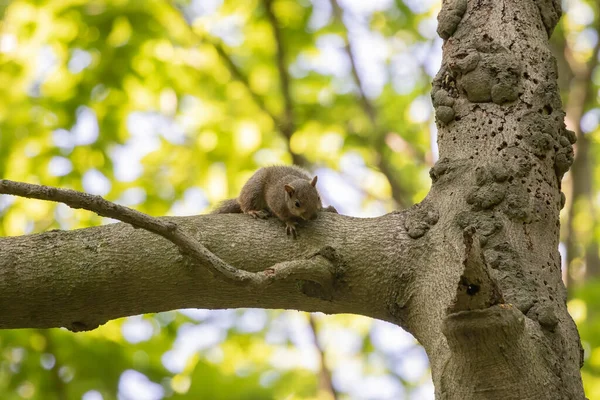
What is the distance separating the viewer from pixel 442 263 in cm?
233

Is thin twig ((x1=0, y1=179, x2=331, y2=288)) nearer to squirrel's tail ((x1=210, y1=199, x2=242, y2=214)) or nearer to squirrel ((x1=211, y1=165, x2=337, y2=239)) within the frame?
squirrel ((x1=211, y1=165, x2=337, y2=239))

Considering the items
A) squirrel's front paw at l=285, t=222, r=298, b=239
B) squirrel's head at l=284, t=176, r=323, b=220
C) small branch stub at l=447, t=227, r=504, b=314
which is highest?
squirrel's head at l=284, t=176, r=323, b=220

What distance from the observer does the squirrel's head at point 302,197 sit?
347cm

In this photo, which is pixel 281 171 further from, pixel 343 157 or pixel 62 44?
pixel 343 157

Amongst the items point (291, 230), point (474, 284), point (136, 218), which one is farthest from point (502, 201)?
point (136, 218)

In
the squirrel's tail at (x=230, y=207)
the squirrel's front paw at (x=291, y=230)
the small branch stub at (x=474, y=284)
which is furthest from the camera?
the squirrel's tail at (x=230, y=207)

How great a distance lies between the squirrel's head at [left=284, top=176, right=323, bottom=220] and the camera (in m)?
3.47

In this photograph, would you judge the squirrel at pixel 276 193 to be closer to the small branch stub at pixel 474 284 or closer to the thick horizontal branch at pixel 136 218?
the thick horizontal branch at pixel 136 218

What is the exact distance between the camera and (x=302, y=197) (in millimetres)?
4066

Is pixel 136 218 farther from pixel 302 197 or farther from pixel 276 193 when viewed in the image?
pixel 276 193

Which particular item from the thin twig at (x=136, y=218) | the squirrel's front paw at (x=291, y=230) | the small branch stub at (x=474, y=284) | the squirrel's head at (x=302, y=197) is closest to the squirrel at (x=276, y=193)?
the squirrel's head at (x=302, y=197)

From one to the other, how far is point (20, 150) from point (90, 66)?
98 centimetres

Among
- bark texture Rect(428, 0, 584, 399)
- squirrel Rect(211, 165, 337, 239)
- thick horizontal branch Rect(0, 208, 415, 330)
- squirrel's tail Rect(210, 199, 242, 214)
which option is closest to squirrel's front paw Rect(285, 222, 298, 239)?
thick horizontal branch Rect(0, 208, 415, 330)

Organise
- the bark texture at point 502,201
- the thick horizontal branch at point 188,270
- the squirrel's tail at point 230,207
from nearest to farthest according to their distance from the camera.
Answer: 1. the bark texture at point 502,201
2. the thick horizontal branch at point 188,270
3. the squirrel's tail at point 230,207
